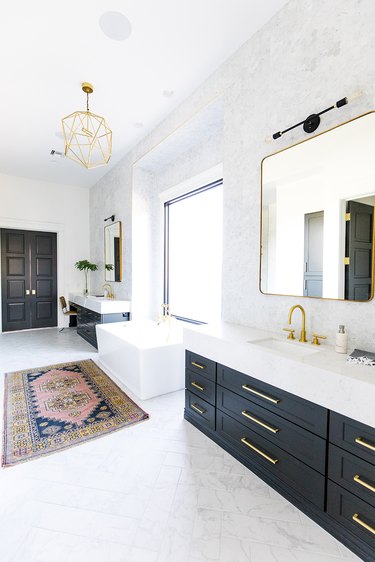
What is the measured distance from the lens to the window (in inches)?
151

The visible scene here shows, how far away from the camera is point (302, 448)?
5.11 feet

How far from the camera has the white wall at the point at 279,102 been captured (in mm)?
1731

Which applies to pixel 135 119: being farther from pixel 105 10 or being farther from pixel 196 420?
pixel 196 420

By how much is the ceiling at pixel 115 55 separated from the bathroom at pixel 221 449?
240 millimetres

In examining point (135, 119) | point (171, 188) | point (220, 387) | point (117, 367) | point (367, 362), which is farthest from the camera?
point (171, 188)

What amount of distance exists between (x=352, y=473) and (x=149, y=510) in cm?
113

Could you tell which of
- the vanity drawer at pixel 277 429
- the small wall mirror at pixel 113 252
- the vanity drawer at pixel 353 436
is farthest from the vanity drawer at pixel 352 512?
the small wall mirror at pixel 113 252

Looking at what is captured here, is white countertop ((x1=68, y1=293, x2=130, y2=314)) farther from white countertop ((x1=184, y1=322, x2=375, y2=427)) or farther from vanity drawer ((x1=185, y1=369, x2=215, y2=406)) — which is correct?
white countertop ((x1=184, y1=322, x2=375, y2=427))

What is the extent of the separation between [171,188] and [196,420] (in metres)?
3.37

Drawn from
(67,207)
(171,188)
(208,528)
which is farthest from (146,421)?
(67,207)

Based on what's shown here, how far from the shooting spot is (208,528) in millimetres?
1481

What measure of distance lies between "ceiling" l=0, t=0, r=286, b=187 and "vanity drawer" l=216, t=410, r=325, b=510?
3.25 m

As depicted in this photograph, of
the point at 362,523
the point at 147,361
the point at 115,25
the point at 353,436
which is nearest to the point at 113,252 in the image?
the point at 147,361

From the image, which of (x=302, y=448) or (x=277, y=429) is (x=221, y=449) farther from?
(x=302, y=448)
